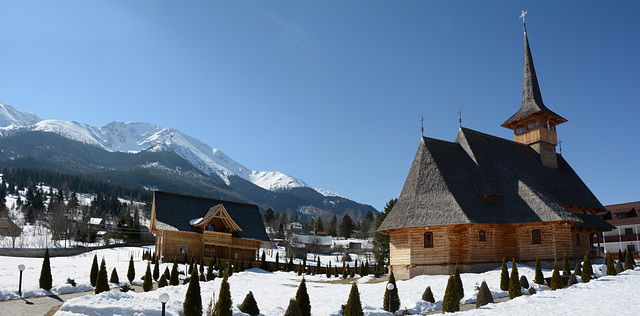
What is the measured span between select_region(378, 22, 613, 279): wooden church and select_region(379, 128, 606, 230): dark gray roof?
62 mm

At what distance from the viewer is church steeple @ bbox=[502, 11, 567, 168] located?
3688 centimetres

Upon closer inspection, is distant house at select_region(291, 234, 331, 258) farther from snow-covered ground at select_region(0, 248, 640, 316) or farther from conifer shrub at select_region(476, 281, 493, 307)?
conifer shrub at select_region(476, 281, 493, 307)

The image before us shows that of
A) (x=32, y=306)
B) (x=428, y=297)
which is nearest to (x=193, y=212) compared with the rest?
(x=32, y=306)

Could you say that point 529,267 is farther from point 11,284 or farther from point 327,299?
point 11,284

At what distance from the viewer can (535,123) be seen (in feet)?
123

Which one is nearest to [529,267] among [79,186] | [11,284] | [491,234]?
[491,234]

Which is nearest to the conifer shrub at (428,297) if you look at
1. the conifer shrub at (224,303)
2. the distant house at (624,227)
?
the conifer shrub at (224,303)

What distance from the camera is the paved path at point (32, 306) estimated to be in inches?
622

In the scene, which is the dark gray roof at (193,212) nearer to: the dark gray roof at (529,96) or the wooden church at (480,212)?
the wooden church at (480,212)

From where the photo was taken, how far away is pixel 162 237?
138 feet

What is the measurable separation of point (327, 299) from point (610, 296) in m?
11.8

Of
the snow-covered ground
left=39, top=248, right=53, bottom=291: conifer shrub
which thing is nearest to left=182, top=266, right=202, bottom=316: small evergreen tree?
the snow-covered ground

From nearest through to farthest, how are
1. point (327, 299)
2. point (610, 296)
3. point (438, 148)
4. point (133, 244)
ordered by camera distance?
point (610, 296), point (327, 299), point (438, 148), point (133, 244)

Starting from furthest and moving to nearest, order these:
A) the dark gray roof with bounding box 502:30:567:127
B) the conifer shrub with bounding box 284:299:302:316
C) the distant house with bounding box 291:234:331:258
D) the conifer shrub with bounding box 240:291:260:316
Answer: the distant house with bounding box 291:234:331:258, the dark gray roof with bounding box 502:30:567:127, the conifer shrub with bounding box 240:291:260:316, the conifer shrub with bounding box 284:299:302:316
